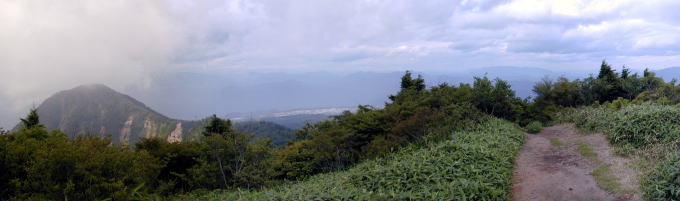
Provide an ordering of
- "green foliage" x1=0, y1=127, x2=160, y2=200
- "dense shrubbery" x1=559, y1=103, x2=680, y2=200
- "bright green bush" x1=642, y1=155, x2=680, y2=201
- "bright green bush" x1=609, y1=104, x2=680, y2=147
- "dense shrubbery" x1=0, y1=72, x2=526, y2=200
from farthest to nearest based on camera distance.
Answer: "bright green bush" x1=609, y1=104, x2=680, y2=147 → "dense shrubbery" x1=0, y1=72, x2=526, y2=200 → "green foliage" x1=0, y1=127, x2=160, y2=200 → "dense shrubbery" x1=559, y1=103, x2=680, y2=200 → "bright green bush" x1=642, y1=155, x2=680, y2=201

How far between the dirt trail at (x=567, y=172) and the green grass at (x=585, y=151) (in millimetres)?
46

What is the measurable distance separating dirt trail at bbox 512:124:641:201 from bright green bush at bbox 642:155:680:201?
21cm

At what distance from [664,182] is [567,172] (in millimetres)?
2256

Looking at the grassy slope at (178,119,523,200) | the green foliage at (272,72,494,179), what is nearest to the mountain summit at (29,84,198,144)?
the green foliage at (272,72,494,179)

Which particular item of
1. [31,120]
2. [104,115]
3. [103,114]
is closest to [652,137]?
[31,120]

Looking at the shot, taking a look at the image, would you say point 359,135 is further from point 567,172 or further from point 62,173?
point 62,173

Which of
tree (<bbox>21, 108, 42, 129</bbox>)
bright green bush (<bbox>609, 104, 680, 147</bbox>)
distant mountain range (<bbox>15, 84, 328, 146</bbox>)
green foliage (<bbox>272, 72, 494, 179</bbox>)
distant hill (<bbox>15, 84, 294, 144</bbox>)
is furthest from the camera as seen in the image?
distant hill (<bbox>15, 84, 294, 144</bbox>)

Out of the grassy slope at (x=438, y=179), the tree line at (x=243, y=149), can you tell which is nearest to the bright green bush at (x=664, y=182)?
the grassy slope at (x=438, y=179)

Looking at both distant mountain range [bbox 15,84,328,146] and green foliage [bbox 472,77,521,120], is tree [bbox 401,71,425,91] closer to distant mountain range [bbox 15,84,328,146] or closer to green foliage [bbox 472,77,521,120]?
green foliage [bbox 472,77,521,120]

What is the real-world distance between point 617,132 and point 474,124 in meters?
4.78

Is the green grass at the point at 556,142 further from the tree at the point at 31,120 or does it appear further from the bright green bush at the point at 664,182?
the tree at the point at 31,120

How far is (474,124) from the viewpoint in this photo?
1461 centimetres

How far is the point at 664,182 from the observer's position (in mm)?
6242

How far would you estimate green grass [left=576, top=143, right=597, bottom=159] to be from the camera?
9.81 metres
